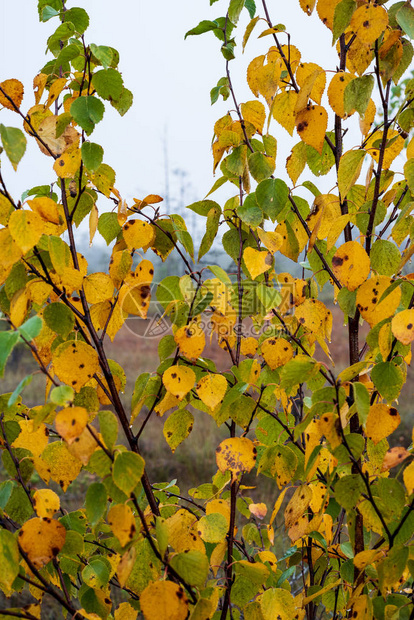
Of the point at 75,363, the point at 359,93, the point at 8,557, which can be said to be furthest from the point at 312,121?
the point at 8,557

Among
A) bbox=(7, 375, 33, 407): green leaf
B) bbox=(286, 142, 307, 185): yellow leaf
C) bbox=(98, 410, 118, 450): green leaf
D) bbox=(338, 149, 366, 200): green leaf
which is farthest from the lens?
bbox=(286, 142, 307, 185): yellow leaf

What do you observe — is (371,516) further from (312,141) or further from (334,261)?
(312,141)

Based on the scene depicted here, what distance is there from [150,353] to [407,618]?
8.54 m

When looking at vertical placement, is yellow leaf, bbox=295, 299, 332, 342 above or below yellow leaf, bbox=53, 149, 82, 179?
below

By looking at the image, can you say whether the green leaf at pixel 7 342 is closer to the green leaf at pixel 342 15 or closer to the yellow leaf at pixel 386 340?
the yellow leaf at pixel 386 340

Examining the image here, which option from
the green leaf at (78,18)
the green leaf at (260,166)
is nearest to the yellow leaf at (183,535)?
the green leaf at (260,166)

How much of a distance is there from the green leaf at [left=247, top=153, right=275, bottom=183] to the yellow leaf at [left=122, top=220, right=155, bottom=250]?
0.71 feet

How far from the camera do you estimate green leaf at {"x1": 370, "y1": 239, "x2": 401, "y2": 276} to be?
2.50 feet

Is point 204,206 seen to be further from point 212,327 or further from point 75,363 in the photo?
point 75,363

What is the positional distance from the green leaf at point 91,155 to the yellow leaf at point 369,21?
38cm

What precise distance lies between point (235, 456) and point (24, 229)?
436 millimetres

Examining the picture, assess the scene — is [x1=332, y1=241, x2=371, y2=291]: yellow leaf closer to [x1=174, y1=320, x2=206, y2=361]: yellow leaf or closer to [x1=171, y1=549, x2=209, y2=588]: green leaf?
[x1=174, y1=320, x2=206, y2=361]: yellow leaf

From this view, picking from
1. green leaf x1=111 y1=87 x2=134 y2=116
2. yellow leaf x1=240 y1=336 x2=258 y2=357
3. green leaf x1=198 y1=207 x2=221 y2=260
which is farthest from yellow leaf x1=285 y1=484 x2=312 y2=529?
green leaf x1=111 y1=87 x2=134 y2=116

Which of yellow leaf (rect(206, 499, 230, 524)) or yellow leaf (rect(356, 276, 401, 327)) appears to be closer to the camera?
yellow leaf (rect(356, 276, 401, 327))
